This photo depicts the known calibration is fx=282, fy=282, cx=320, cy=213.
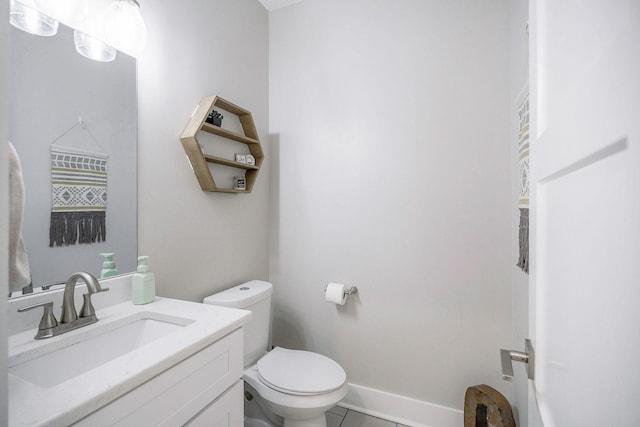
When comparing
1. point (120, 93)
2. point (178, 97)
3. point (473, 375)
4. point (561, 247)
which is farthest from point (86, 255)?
point (473, 375)

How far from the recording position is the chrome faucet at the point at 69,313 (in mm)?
843

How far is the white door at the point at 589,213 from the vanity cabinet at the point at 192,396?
0.84 metres

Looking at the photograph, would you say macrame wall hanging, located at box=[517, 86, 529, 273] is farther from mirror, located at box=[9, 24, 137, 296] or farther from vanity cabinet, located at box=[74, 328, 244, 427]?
mirror, located at box=[9, 24, 137, 296]

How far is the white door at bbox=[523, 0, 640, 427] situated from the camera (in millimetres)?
248

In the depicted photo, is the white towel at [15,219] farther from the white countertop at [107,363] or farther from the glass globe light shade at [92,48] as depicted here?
the glass globe light shade at [92,48]

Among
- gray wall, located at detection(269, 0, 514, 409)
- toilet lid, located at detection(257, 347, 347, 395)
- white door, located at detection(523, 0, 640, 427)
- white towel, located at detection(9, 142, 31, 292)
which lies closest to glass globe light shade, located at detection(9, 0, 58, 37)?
white towel, located at detection(9, 142, 31, 292)

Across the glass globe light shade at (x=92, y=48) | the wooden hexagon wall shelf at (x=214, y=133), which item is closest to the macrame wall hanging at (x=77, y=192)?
the glass globe light shade at (x=92, y=48)

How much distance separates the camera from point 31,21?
0.90m

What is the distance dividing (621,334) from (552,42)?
478 mm

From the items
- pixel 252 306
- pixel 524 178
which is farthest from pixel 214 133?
pixel 524 178

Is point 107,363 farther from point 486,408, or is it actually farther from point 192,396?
point 486,408

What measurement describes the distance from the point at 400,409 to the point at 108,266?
1721mm

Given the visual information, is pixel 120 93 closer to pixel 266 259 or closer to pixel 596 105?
pixel 266 259

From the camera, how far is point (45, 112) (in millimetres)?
928
